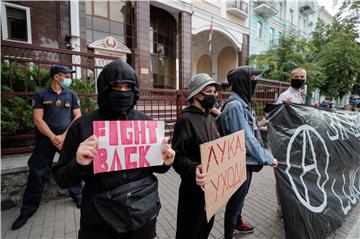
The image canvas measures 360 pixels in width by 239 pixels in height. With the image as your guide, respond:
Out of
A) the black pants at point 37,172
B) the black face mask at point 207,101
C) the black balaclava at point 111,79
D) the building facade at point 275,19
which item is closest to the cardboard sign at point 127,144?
the black balaclava at point 111,79

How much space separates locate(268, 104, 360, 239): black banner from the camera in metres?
2.32

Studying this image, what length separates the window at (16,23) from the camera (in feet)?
24.4

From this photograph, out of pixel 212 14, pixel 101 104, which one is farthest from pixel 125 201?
pixel 212 14

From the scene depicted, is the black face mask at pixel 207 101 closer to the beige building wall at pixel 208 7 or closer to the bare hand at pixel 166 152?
the bare hand at pixel 166 152

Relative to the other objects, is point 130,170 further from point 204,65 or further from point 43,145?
point 204,65

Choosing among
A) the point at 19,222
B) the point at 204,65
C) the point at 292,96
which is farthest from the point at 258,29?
the point at 19,222

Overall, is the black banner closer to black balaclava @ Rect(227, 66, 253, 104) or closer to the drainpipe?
black balaclava @ Rect(227, 66, 253, 104)

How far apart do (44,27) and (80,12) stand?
1545 millimetres

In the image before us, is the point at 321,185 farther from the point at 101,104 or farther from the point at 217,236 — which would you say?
the point at 101,104

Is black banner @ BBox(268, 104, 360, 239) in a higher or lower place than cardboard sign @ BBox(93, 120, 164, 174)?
lower

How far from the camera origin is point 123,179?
4.25ft

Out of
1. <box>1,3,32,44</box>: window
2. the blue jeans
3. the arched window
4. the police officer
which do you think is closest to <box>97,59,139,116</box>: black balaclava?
the blue jeans

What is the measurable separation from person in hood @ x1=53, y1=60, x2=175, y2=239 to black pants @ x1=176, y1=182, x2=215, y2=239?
57 centimetres

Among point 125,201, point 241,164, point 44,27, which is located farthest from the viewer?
point 44,27
